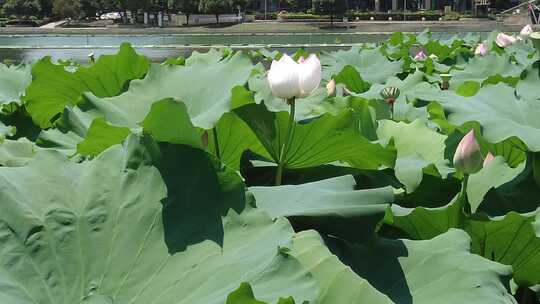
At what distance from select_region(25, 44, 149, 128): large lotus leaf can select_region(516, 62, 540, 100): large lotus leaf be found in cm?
69

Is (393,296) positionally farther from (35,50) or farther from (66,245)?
(35,50)

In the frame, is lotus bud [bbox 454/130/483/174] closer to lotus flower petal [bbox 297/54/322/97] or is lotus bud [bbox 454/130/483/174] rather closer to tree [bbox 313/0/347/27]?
lotus flower petal [bbox 297/54/322/97]

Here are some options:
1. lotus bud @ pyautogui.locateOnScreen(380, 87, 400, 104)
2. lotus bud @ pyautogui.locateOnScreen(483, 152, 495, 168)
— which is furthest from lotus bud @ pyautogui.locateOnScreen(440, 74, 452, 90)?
lotus bud @ pyautogui.locateOnScreen(483, 152, 495, 168)

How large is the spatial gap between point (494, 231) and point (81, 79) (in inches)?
32.1

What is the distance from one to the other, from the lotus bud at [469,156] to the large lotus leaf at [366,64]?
52.4 inches

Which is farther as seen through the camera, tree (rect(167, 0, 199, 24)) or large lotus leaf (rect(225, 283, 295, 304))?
tree (rect(167, 0, 199, 24))

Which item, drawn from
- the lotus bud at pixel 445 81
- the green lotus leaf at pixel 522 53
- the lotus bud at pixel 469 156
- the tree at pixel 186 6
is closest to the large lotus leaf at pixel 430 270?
the lotus bud at pixel 469 156

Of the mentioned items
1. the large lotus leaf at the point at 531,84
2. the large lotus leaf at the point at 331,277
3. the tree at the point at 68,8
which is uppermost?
the tree at the point at 68,8

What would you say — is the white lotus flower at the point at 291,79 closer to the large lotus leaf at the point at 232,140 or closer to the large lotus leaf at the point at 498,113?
the large lotus leaf at the point at 232,140

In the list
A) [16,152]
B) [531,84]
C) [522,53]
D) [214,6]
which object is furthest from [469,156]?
[214,6]

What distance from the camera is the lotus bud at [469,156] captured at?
790 millimetres

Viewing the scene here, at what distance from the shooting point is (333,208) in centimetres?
71

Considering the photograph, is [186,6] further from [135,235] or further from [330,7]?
[135,235]

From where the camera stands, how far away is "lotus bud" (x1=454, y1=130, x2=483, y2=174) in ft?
2.59
